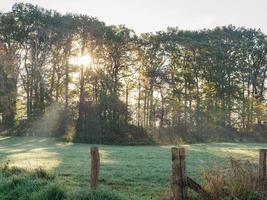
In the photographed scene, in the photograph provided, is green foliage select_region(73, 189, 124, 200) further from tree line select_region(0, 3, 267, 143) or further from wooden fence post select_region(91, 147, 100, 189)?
tree line select_region(0, 3, 267, 143)

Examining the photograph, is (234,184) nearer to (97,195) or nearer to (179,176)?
(179,176)

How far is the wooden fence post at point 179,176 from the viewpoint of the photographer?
36.6 ft

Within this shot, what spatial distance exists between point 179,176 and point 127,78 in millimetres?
55581

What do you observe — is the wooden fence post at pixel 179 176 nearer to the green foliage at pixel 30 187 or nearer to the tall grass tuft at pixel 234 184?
the tall grass tuft at pixel 234 184

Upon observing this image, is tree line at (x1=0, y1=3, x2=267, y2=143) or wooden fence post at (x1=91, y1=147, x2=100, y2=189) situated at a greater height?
tree line at (x1=0, y1=3, x2=267, y2=143)

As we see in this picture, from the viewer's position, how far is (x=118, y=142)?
53562mm

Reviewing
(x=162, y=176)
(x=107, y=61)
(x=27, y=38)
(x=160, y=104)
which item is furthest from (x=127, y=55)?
(x=162, y=176)

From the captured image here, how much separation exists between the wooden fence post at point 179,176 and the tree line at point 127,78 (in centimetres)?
4513

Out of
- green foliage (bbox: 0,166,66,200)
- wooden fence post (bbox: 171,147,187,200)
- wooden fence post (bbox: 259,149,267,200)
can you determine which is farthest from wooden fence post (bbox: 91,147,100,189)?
wooden fence post (bbox: 259,149,267,200)

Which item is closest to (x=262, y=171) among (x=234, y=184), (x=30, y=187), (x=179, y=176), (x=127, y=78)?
(x=234, y=184)

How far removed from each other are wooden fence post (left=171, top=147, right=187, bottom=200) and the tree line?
4513 cm

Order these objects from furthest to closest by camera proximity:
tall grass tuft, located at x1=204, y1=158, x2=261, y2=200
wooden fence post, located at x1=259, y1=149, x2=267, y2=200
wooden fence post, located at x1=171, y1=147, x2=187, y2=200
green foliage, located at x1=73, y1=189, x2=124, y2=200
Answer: wooden fence post, located at x1=259, y1=149, x2=267, y2=200, tall grass tuft, located at x1=204, y1=158, x2=261, y2=200, green foliage, located at x1=73, y1=189, x2=124, y2=200, wooden fence post, located at x1=171, y1=147, x2=187, y2=200

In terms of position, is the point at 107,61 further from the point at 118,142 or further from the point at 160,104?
the point at 118,142

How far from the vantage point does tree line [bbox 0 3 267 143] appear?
2400 inches
